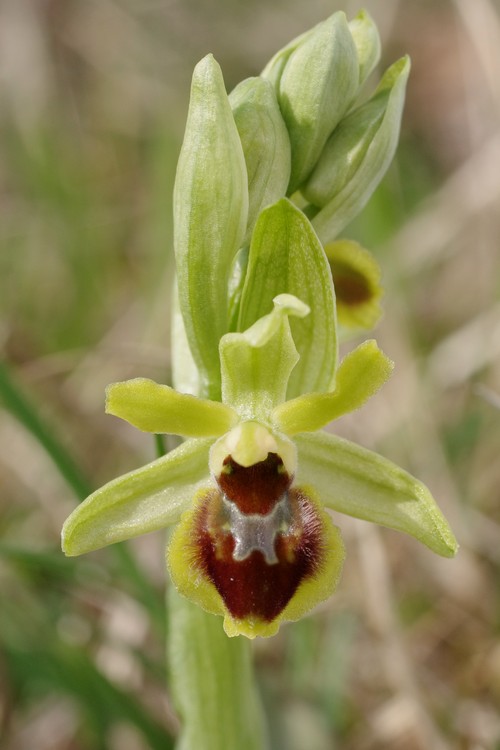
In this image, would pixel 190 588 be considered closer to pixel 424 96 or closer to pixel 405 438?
pixel 405 438

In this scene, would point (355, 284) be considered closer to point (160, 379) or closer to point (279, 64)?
point (279, 64)

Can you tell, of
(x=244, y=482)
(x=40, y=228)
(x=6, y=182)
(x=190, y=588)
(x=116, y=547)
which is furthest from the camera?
(x=6, y=182)

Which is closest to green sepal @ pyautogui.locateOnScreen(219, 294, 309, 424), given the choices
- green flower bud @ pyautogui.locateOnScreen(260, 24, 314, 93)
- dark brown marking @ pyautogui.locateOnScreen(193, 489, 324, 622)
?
dark brown marking @ pyautogui.locateOnScreen(193, 489, 324, 622)

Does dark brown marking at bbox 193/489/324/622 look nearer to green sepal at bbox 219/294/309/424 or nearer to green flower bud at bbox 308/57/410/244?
green sepal at bbox 219/294/309/424

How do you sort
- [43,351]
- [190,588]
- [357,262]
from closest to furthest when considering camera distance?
1. [190,588]
2. [357,262]
3. [43,351]

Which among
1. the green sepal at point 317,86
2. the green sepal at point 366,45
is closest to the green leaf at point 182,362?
the green sepal at point 317,86

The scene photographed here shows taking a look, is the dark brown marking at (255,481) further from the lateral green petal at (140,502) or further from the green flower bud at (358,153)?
the green flower bud at (358,153)

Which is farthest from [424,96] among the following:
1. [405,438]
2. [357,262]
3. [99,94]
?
[357,262]
